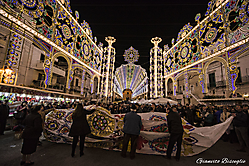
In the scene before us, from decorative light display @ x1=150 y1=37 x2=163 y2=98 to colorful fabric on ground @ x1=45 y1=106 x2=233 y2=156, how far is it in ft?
56.3

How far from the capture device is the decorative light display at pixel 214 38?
41.4 ft

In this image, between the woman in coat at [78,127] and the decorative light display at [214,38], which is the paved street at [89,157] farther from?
the decorative light display at [214,38]

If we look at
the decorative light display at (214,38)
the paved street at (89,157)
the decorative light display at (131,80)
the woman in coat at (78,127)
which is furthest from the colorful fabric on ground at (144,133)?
the decorative light display at (131,80)

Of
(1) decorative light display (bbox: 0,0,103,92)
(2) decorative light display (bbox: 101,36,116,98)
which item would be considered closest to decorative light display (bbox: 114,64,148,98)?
(2) decorative light display (bbox: 101,36,116,98)

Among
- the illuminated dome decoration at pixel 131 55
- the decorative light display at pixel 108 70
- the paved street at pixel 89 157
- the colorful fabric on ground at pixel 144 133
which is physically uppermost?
the illuminated dome decoration at pixel 131 55

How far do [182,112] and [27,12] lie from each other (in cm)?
1556

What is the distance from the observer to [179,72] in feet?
68.8

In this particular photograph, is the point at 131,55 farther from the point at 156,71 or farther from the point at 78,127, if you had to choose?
the point at 78,127

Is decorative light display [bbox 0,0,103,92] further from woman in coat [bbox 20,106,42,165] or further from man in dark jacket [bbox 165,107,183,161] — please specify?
man in dark jacket [bbox 165,107,183,161]

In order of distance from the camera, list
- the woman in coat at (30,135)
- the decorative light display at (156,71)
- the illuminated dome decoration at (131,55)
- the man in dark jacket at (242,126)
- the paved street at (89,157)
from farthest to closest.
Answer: the illuminated dome decoration at (131,55), the decorative light display at (156,71), the man in dark jacket at (242,126), the paved street at (89,157), the woman in coat at (30,135)

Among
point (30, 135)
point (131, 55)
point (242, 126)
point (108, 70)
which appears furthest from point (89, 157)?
point (131, 55)

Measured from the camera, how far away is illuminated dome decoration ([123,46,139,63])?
25986mm

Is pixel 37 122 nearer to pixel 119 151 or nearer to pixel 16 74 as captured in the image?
pixel 119 151

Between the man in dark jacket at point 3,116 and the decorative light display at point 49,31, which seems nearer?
the man in dark jacket at point 3,116
